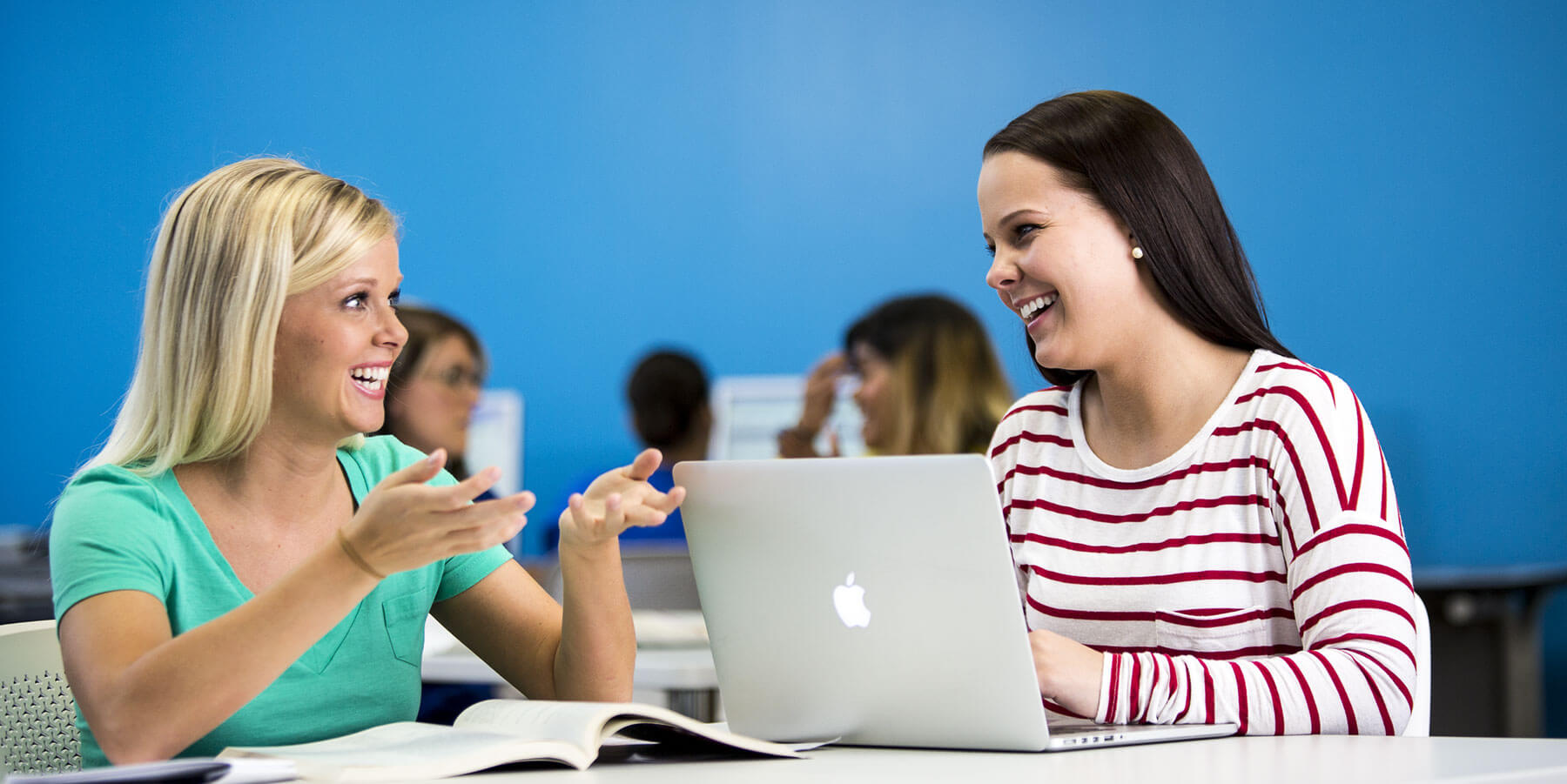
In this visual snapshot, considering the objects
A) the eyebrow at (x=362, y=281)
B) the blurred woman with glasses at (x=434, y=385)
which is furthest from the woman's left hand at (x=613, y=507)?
the blurred woman with glasses at (x=434, y=385)

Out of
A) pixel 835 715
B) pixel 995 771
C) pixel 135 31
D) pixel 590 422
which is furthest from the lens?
pixel 135 31

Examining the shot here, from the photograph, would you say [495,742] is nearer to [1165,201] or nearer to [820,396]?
[1165,201]

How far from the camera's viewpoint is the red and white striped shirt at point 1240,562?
1.14 metres

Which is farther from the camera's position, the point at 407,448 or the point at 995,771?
the point at 407,448

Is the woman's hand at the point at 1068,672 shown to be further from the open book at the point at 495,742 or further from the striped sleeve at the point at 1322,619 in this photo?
the open book at the point at 495,742

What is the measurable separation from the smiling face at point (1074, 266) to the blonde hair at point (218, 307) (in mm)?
677

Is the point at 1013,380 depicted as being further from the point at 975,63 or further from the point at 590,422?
the point at 590,422

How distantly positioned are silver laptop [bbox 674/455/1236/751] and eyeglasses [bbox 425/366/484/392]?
6.79ft

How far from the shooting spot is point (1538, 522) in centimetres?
357

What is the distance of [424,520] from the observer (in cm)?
99

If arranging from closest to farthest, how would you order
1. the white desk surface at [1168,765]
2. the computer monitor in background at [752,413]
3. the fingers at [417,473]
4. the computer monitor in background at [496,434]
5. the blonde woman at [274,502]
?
1. the white desk surface at [1168,765]
2. the fingers at [417,473]
3. the blonde woman at [274,502]
4. the computer monitor in background at [752,413]
5. the computer monitor in background at [496,434]

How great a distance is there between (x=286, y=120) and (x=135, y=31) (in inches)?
27.1

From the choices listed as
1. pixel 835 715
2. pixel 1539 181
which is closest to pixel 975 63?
pixel 1539 181

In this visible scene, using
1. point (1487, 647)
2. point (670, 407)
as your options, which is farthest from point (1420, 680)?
point (670, 407)
